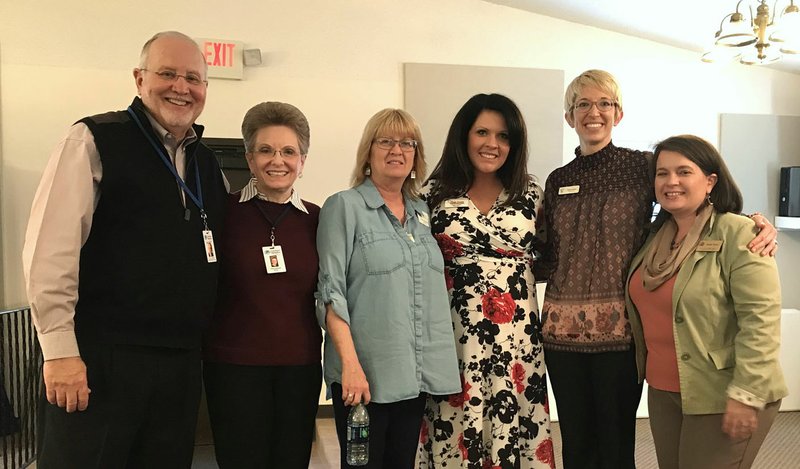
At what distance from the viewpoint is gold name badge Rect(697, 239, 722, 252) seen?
1.85m

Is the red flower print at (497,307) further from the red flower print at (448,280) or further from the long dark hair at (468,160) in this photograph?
the long dark hair at (468,160)

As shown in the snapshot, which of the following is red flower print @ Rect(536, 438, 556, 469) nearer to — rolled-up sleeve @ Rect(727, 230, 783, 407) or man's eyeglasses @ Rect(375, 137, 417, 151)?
rolled-up sleeve @ Rect(727, 230, 783, 407)

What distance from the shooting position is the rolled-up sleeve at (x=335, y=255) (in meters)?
1.86

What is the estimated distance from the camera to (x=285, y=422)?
74.0 inches

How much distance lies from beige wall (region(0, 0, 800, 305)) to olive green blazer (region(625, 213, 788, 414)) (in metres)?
3.22

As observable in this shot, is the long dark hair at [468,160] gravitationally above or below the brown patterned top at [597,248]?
above

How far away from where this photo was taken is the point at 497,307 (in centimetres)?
210

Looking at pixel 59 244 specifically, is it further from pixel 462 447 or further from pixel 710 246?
pixel 710 246

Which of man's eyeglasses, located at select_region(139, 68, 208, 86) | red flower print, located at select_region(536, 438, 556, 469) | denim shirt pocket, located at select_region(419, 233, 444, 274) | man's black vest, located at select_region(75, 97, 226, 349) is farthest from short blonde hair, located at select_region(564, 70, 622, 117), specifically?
man's black vest, located at select_region(75, 97, 226, 349)

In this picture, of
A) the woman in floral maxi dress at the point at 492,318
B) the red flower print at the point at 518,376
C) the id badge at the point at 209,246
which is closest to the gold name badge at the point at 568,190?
the woman in floral maxi dress at the point at 492,318

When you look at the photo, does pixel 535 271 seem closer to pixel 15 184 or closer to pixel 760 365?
pixel 760 365

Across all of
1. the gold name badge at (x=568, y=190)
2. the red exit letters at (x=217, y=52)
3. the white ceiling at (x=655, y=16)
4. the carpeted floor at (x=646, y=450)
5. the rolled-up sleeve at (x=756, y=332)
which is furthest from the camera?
the red exit letters at (x=217, y=52)

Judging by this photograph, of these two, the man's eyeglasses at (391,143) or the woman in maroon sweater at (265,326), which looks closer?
the woman in maroon sweater at (265,326)

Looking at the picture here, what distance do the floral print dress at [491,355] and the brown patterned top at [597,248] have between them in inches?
4.9
